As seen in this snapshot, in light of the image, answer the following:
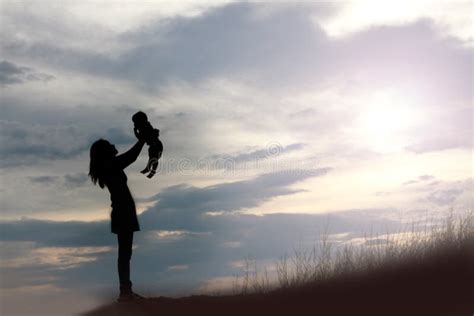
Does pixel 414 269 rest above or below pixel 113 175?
below

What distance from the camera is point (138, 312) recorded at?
10.3 meters

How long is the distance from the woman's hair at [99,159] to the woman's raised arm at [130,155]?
0.27 meters

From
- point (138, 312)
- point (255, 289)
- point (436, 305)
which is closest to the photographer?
point (436, 305)

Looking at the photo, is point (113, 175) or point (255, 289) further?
point (255, 289)

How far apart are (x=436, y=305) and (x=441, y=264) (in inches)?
78.2

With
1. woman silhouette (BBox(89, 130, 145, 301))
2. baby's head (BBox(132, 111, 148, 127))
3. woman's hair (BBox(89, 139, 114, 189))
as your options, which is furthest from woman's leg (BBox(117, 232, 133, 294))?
baby's head (BBox(132, 111, 148, 127))

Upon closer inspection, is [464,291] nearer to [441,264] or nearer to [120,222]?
[441,264]

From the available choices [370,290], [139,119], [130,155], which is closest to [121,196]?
[130,155]

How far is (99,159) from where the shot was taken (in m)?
11.1

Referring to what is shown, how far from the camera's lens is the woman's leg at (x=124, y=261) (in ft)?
35.6

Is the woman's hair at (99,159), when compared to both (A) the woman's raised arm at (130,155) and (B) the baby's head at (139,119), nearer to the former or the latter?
(A) the woman's raised arm at (130,155)

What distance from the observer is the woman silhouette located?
1083cm

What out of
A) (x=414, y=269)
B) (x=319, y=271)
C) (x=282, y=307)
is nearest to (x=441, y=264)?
(x=414, y=269)

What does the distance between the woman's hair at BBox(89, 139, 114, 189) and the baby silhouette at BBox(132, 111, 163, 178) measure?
67 centimetres
